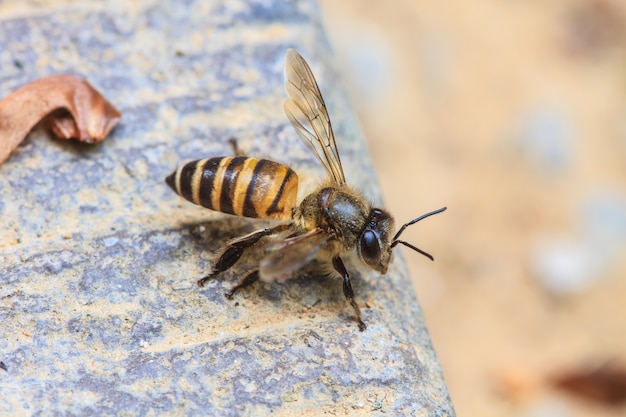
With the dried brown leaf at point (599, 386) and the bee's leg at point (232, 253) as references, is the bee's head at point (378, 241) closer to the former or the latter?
the bee's leg at point (232, 253)

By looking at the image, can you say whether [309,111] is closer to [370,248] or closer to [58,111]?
[370,248]

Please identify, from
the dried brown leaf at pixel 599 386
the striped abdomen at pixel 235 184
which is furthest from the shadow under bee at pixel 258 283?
the dried brown leaf at pixel 599 386

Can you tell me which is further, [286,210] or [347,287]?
[286,210]

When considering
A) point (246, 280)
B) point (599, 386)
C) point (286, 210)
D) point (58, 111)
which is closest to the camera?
point (246, 280)

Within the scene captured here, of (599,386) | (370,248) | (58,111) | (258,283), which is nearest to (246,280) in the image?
(258,283)

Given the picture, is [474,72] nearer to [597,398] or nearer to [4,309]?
[597,398]

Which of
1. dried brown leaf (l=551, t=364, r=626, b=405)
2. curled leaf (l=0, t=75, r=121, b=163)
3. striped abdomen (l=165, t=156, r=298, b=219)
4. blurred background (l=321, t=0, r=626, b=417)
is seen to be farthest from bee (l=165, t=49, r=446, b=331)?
dried brown leaf (l=551, t=364, r=626, b=405)
